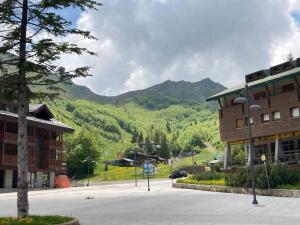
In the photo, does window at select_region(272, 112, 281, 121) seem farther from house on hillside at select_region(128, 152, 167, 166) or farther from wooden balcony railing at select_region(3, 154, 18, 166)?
house on hillside at select_region(128, 152, 167, 166)

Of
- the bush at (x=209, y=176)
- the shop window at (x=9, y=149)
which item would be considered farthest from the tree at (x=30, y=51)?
the shop window at (x=9, y=149)

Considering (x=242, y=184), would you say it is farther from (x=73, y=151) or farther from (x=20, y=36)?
(x=73, y=151)

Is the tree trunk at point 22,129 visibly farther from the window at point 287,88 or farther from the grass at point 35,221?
the window at point 287,88

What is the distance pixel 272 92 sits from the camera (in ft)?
167

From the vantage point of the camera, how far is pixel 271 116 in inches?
1964

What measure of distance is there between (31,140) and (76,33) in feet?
171

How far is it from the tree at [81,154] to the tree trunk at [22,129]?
106 m

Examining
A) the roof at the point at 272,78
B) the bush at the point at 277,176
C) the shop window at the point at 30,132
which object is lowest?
the bush at the point at 277,176

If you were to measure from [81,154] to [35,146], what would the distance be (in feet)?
190

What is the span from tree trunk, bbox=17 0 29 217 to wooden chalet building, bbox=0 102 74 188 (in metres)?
43.7

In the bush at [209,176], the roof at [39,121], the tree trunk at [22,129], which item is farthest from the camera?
the roof at [39,121]

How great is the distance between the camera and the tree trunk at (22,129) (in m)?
15.5

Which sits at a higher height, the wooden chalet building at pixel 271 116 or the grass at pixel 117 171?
the wooden chalet building at pixel 271 116

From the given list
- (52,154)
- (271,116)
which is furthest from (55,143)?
(271,116)
